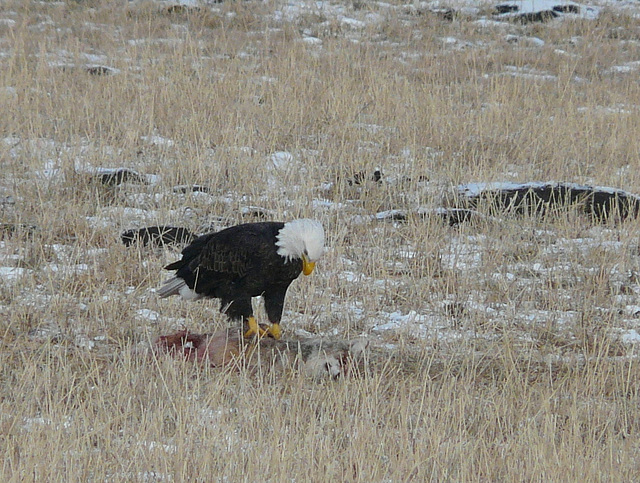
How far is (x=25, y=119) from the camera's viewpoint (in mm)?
8742

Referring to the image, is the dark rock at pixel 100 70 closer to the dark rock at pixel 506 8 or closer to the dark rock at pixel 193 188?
the dark rock at pixel 193 188

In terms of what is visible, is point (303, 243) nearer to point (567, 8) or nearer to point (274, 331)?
point (274, 331)

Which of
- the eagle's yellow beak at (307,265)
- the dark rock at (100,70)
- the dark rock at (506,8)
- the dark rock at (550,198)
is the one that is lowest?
the dark rock at (550,198)

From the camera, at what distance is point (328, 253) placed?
6.42 meters

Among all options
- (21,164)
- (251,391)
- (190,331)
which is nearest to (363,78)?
(21,164)

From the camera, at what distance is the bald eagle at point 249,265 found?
15.3 feet

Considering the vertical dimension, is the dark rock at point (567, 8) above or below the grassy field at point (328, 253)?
above

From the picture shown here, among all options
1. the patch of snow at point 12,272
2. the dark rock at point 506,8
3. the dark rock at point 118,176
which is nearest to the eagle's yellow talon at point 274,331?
the patch of snow at point 12,272

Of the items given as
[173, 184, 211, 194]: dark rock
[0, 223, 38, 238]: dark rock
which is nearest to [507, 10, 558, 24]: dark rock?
[173, 184, 211, 194]: dark rock

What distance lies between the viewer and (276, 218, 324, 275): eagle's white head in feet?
15.0

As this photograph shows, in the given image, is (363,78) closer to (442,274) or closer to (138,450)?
(442,274)

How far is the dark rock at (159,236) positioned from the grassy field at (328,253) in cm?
Result: 13

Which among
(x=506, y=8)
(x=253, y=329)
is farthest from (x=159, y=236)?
(x=506, y=8)

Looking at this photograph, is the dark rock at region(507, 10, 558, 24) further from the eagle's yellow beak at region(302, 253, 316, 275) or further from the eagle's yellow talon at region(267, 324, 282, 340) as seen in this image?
the eagle's yellow beak at region(302, 253, 316, 275)
